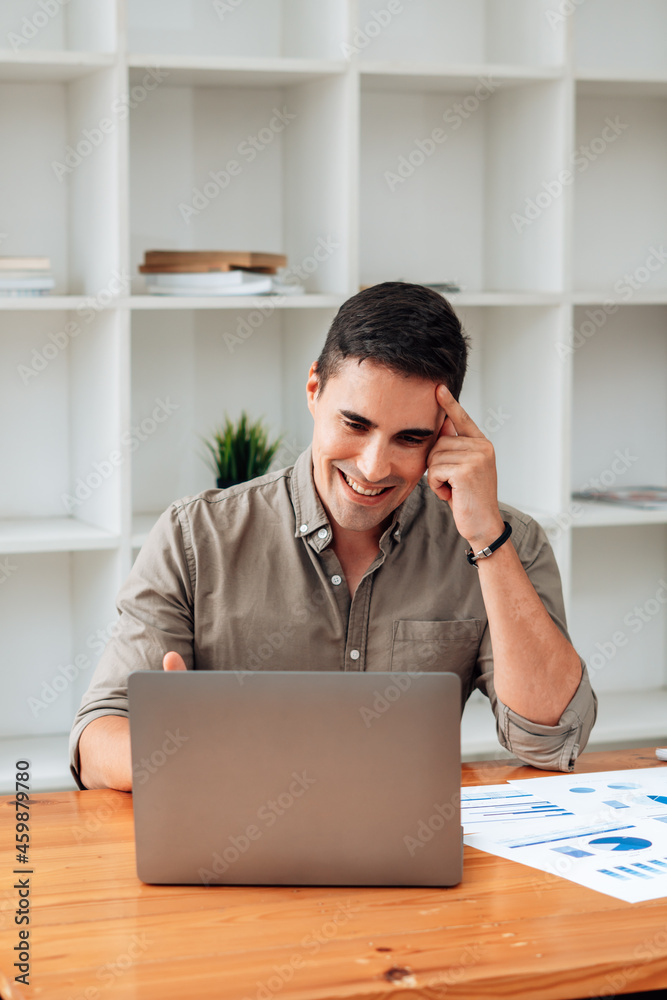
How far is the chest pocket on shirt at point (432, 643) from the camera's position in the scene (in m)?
1.73

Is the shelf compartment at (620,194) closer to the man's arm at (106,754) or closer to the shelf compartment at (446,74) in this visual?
the shelf compartment at (446,74)

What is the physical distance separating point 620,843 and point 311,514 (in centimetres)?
72

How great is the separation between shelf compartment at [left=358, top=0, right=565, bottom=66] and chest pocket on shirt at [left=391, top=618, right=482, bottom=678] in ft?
5.03

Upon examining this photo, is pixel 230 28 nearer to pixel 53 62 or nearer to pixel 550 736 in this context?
pixel 53 62

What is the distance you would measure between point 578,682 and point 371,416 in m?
0.48

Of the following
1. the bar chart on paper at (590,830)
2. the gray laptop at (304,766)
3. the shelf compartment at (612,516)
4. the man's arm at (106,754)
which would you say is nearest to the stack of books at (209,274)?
the shelf compartment at (612,516)

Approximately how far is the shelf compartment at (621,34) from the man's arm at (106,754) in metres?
2.12

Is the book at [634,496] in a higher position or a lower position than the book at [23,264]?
lower

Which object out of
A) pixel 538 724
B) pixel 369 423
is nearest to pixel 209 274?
pixel 369 423

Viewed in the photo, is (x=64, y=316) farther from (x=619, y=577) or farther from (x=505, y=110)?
(x=619, y=577)

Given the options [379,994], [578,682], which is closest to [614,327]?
[578,682]

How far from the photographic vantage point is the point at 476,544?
5.23ft

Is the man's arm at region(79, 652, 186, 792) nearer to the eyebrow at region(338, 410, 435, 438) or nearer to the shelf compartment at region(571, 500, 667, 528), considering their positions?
the eyebrow at region(338, 410, 435, 438)

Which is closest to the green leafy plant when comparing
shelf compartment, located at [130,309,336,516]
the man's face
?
shelf compartment, located at [130,309,336,516]
